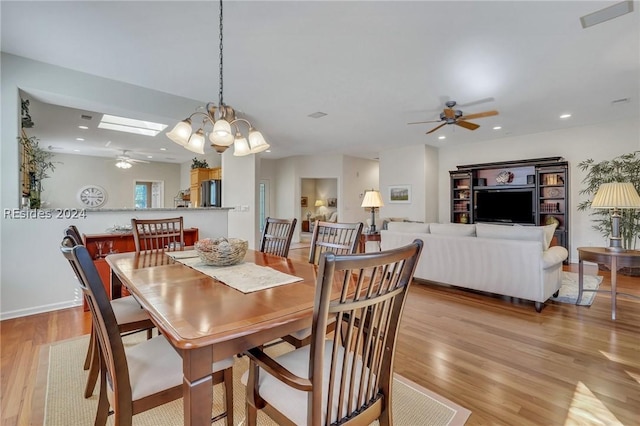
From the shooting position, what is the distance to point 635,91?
12.5 ft

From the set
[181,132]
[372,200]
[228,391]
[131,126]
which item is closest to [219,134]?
[181,132]

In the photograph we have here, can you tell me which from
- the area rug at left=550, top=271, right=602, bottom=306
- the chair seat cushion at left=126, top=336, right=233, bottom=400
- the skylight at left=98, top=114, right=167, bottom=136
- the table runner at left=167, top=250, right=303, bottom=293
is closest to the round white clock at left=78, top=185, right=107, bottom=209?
the skylight at left=98, top=114, right=167, bottom=136

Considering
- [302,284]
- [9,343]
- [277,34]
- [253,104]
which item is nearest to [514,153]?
[253,104]

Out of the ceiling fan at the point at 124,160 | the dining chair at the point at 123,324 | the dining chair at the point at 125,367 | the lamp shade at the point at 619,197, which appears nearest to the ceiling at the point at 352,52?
the lamp shade at the point at 619,197

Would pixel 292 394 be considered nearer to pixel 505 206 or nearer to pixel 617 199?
pixel 617 199

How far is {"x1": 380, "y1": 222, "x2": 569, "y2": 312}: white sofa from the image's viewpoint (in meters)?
3.04

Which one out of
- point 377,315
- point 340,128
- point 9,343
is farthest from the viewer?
point 340,128

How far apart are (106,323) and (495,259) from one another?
11.5 feet

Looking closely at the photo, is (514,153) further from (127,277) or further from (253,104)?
(127,277)

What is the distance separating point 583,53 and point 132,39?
4.14 meters

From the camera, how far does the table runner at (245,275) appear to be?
1404 millimetres

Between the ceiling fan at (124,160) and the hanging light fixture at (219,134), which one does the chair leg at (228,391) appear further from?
the ceiling fan at (124,160)

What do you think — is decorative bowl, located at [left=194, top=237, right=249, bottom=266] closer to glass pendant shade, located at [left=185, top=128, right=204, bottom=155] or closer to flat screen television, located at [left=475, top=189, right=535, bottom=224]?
glass pendant shade, located at [left=185, top=128, right=204, bottom=155]

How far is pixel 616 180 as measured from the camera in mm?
4879
